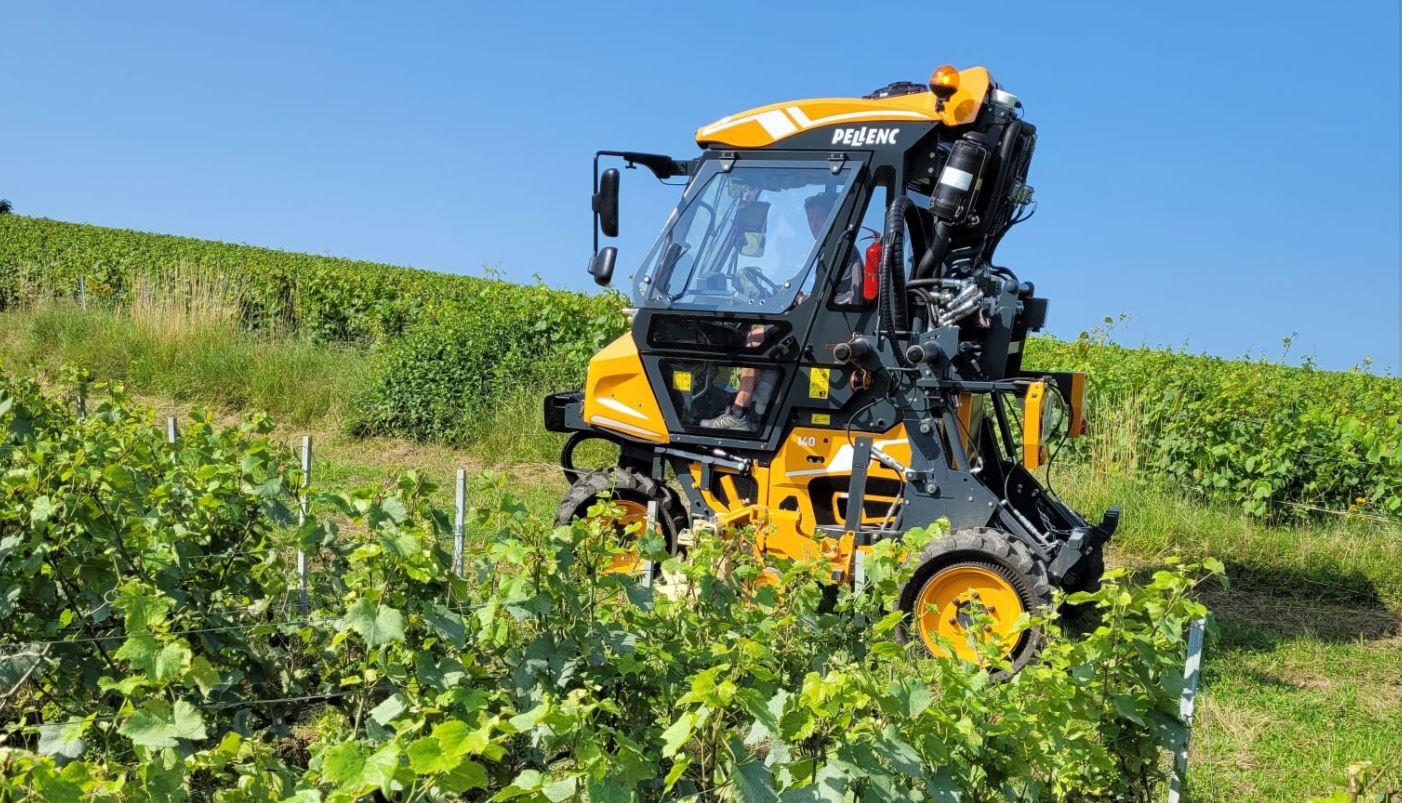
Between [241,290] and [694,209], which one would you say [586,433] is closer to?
[694,209]

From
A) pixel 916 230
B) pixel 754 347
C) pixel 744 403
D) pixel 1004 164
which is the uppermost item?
pixel 1004 164

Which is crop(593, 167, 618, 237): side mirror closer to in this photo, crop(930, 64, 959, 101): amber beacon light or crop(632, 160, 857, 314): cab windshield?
crop(632, 160, 857, 314): cab windshield

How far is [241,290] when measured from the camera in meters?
14.9

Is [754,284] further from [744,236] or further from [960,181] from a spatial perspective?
[960,181]

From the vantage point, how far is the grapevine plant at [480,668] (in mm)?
1921

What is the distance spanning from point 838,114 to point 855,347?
117 centimetres

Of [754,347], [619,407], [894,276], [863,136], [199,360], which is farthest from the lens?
[199,360]

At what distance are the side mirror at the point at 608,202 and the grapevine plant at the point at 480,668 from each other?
2686mm

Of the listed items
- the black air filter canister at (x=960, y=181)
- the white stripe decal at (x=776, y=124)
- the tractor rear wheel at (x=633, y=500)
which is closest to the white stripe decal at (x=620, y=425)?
the tractor rear wheel at (x=633, y=500)

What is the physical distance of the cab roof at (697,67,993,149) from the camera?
5484 mm

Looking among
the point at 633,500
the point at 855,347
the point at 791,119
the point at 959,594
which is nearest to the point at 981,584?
the point at 959,594

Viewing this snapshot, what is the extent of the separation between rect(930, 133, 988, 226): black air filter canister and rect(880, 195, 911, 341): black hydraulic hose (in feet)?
0.61

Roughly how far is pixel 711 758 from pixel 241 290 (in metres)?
14.2

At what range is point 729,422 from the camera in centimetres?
596
